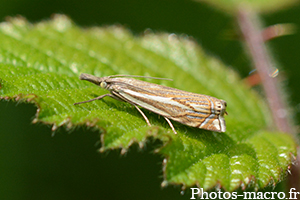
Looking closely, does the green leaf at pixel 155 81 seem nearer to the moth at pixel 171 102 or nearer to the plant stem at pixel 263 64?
the moth at pixel 171 102

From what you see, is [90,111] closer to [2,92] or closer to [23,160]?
[2,92]

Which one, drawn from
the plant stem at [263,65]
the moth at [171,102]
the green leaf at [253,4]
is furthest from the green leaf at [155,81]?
the green leaf at [253,4]

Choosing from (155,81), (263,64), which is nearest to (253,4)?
(263,64)

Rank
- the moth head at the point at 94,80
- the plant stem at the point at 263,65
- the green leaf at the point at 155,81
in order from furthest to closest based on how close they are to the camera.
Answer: the plant stem at the point at 263,65 → the moth head at the point at 94,80 → the green leaf at the point at 155,81

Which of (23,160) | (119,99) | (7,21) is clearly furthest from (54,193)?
(7,21)

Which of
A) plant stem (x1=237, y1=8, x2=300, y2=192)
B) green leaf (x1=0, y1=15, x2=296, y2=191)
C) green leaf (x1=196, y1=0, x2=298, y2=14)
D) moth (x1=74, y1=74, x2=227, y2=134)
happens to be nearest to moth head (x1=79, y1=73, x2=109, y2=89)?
moth (x1=74, y1=74, x2=227, y2=134)
